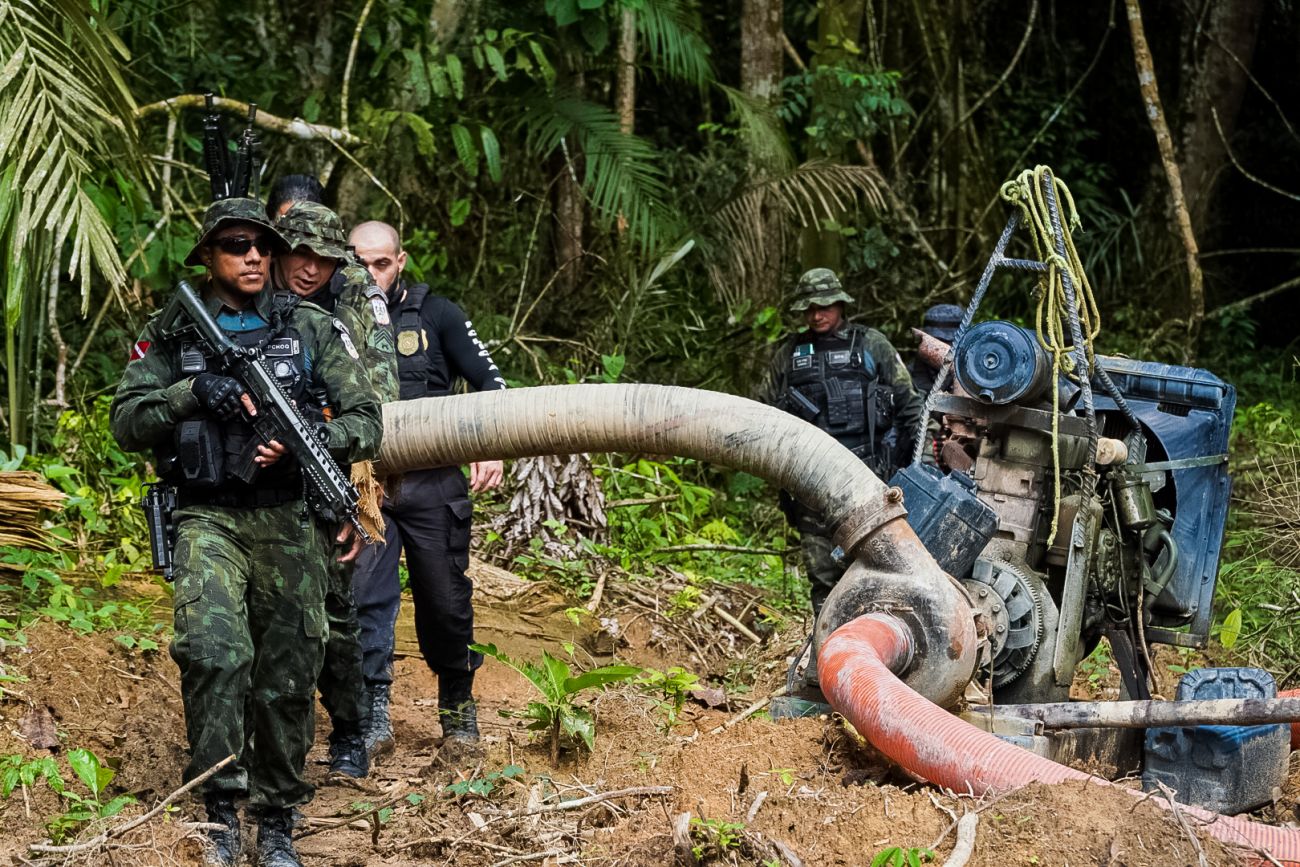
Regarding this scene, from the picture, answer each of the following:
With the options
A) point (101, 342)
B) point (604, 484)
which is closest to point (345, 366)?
point (604, 484)

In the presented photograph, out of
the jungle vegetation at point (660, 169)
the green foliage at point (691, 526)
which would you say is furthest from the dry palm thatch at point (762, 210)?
the green foliage at point (691, 526)

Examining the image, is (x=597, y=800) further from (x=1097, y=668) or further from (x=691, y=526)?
(x=691, y=526)

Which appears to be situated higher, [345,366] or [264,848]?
[345,366]

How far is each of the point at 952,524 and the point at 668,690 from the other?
4.46ft

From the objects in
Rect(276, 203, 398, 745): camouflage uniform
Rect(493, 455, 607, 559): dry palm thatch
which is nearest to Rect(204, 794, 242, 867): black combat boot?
Rect(276, 203, 398, 745): camouflage uniform

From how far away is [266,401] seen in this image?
426 cm

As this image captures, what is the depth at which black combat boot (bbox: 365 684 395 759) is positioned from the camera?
581 cm

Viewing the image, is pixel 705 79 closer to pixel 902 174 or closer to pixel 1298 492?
pixel 902 174

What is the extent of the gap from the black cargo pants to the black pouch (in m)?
1.48

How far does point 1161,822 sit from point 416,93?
22.8 feet

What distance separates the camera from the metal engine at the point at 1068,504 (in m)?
5.21

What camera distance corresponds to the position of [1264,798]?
15.5 feet

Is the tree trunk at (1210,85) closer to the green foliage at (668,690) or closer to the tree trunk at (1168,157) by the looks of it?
the tree trunk at (1168,157)

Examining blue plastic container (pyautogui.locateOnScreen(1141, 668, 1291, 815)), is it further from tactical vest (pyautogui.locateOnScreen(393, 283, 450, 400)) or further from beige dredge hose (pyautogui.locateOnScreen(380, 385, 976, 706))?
tactical vest (pyautogui.locateOnScreen(393, 283, 450, 400))
